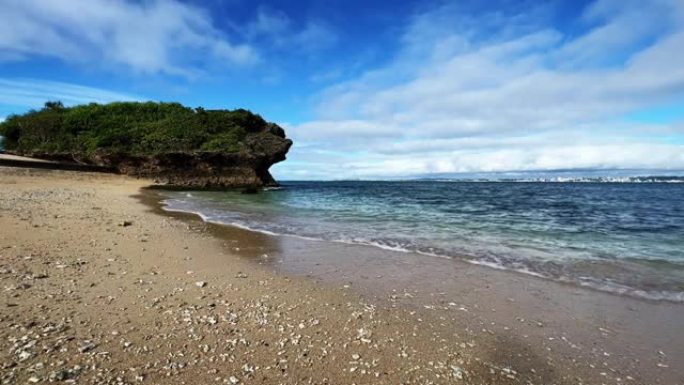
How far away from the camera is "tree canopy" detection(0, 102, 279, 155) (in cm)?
5572

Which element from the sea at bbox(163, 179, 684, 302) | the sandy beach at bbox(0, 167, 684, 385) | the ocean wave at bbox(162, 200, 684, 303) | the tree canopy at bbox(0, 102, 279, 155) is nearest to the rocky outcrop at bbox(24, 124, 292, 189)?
the tree canopy at bbox(0, 102, 279, 155)

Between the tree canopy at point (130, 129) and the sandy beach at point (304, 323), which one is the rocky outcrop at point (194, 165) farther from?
the sandy beach at point (304, 323)

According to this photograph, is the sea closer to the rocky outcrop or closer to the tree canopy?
the rocky outcrop

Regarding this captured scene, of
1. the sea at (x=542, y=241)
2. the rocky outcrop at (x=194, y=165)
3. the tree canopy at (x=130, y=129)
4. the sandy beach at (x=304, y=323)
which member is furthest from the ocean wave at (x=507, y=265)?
the tree canopy at (x=130, y=129)

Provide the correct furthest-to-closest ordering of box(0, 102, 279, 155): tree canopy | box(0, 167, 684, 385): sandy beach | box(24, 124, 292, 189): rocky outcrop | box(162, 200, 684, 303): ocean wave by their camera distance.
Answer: box(0, 102, 279, 155): tree canopy → box(24, 124, 292, 189): rocky outcrop → box(162, 200, 684, 303): ocean wave → box(0, 167, 684, 385): sandy beach

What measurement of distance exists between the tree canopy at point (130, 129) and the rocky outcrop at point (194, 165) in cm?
92

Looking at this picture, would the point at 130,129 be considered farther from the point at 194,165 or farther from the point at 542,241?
the point at 542,241

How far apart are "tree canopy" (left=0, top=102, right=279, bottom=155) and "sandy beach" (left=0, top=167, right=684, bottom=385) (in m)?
48.7

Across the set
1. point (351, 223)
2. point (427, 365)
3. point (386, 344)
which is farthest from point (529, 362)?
point (351, 223)

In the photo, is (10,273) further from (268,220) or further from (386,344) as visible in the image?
(268,220)

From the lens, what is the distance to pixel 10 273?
7.10 meters

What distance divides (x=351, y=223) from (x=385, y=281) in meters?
10.1

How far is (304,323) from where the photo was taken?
5812 millimetres

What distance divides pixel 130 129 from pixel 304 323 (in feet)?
212
